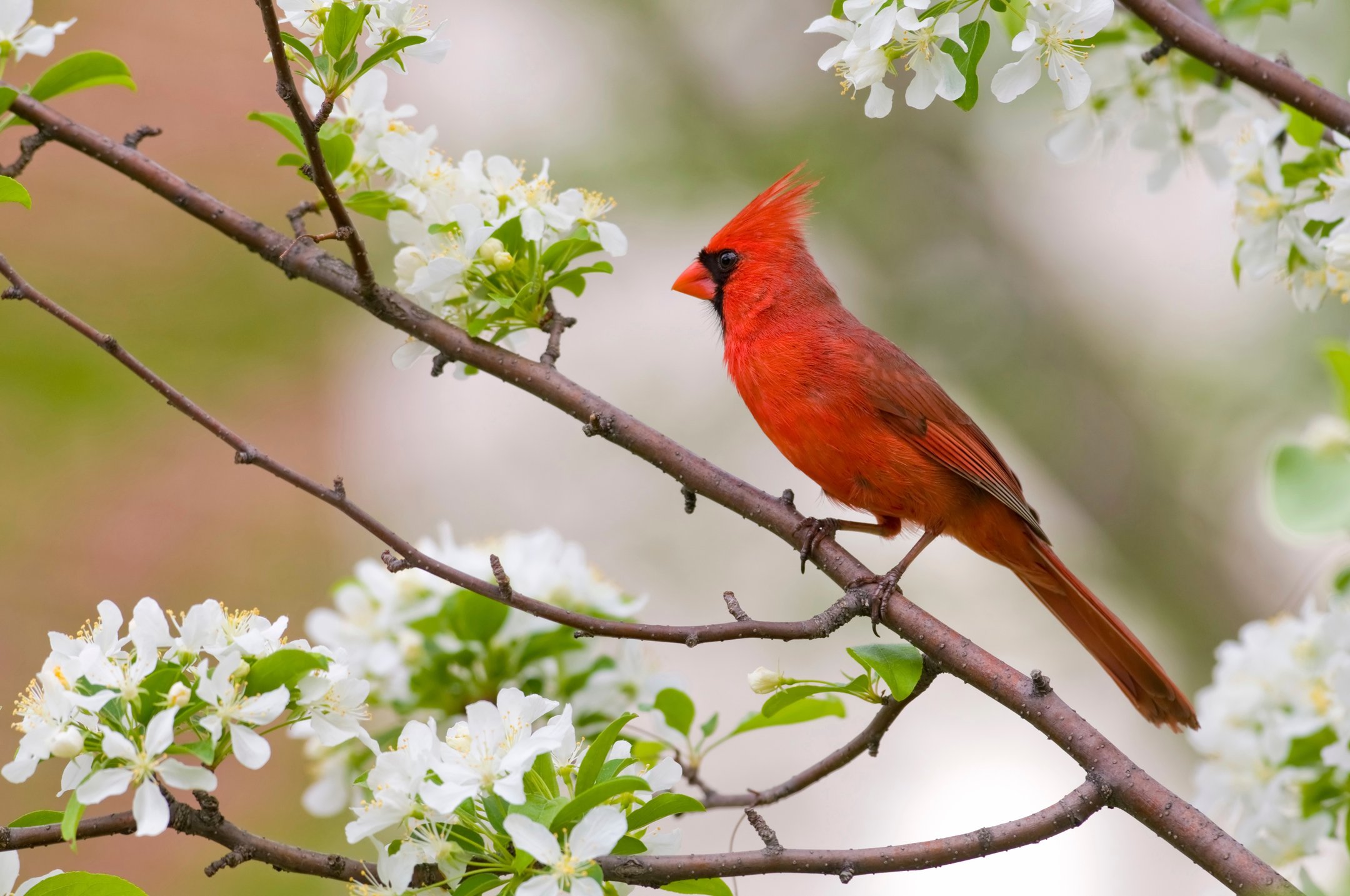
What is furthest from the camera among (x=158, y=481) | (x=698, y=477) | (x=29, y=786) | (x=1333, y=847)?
(x=158, y=481)

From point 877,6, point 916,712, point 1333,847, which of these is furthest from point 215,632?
point 916,712

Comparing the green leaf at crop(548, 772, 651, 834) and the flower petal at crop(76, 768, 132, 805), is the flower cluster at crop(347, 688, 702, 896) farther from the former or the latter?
the flower petal at crop(76, 768, 132, 805)

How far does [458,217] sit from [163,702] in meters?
0.86

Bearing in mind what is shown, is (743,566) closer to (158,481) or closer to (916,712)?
(916,712)

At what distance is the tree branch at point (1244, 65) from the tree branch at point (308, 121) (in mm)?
1117

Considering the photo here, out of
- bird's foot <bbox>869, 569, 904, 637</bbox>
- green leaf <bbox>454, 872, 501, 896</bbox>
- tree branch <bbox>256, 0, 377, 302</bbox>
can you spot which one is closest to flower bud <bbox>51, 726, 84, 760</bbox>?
green leaf <bbox>454, 872, 501, 896</bbox>

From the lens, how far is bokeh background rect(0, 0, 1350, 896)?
485cm

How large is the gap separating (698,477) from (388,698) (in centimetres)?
71

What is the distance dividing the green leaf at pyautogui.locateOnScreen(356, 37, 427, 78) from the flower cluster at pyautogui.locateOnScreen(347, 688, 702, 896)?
82 cm

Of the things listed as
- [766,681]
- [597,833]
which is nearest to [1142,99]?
[766,681]

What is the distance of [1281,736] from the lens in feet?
6.60

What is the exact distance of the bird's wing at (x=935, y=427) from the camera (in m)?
2.51

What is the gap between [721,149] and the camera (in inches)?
223

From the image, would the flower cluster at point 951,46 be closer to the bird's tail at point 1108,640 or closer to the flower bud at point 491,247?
the flower bud at point 491,247
